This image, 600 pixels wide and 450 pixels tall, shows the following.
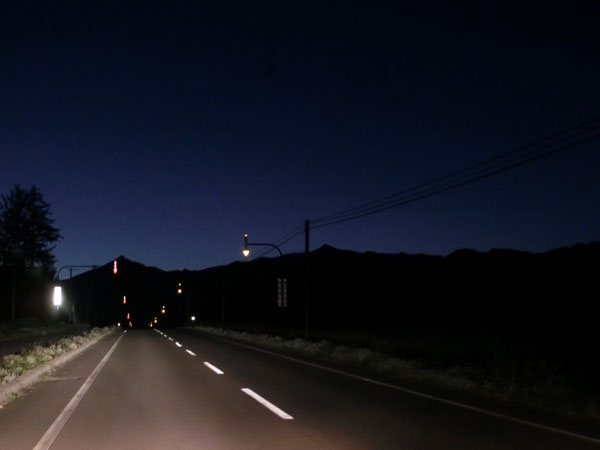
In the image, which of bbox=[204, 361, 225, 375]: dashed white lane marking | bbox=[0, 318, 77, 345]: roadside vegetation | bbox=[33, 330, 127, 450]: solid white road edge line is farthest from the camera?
bbox=[0, 318, 77, 345]: roadside vegetation

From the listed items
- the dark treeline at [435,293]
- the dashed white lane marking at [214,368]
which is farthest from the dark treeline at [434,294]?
the dashed white lane marking at [214,368]

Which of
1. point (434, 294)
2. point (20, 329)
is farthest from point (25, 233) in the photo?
point (434, 294)

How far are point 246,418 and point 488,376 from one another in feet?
22.3

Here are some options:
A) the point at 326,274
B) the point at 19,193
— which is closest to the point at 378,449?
the point at 19,193

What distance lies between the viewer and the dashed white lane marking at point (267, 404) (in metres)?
10.7

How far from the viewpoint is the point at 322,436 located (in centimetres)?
886

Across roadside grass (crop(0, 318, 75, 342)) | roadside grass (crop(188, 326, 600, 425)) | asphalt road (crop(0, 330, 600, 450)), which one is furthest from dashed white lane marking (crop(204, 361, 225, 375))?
roadside grass (crop(0, 318, 75, 342))

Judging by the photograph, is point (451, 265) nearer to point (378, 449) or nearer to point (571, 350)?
point (571, 350)

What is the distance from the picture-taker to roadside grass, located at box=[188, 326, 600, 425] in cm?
1154

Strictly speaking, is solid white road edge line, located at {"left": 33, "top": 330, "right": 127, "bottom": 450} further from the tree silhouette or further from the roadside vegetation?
the tree silhouette

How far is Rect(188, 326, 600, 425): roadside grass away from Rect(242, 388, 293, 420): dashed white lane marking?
4.36 m

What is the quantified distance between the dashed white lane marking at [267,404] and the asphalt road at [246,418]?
19mm

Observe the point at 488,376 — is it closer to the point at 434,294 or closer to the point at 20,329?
the point at 20,329

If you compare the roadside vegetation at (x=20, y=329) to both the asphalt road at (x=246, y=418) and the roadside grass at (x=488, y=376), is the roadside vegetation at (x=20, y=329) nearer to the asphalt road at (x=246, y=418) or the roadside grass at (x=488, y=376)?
the roadside grass at (x=488, y=376)
